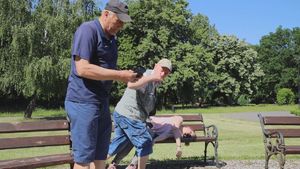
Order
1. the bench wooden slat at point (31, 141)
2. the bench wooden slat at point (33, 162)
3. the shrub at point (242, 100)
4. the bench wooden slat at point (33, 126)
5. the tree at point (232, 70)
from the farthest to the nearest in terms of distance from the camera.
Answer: the shrub at point (242, 100) → the tree at point (232, 70) → the bench wooden slat at point (33, 126) → the bench wooden slat at point (31, 141) → the bench wooden slat at point (33, 162)

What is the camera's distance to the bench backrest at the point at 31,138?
6504 mm

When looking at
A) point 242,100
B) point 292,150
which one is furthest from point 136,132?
point 242,100

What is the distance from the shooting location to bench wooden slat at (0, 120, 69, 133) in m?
6.57

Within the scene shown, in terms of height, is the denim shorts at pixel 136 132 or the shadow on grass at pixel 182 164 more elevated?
the denim shorts at pixel 136 132

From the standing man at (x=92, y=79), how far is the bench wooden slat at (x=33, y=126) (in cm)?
264

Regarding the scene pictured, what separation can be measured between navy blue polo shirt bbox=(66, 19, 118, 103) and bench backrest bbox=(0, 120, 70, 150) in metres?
2.64

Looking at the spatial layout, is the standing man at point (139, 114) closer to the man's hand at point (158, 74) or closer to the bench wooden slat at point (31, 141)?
the man's hand at point (158, 74)

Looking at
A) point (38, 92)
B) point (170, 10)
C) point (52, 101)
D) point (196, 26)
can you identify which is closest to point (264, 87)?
point (196, 26)

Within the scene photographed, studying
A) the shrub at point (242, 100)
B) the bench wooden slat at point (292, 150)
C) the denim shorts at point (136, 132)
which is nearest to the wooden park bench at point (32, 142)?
the denim shorts at point (136, 132)

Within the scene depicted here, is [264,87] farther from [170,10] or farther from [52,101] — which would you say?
[52,101]

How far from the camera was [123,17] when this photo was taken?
13.6ft

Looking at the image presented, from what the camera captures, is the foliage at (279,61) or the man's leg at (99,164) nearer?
the man's leg at (99,164)

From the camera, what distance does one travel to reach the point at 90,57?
4047 mm

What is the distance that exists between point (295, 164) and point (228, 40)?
56.3m
